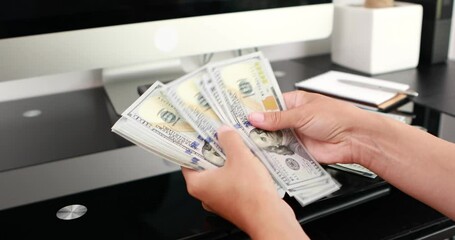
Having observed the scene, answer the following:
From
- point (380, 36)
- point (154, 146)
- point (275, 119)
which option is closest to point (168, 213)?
point (154, 146)

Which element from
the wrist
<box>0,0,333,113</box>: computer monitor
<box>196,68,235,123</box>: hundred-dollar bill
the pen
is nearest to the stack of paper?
the pen

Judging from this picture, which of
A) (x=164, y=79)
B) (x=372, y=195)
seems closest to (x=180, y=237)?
(x=372, y=195)

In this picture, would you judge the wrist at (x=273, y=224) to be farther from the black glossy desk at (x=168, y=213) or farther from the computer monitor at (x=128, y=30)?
the computer monitor at (x=128, y=30)

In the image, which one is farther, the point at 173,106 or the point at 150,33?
the point at 150,33

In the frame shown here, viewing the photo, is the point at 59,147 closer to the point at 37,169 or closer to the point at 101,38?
the point at 37,169

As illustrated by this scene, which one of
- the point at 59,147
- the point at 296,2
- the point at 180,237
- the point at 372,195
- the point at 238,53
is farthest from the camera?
the point at 238,53

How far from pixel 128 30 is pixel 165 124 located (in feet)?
0.92

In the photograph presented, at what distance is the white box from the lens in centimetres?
110

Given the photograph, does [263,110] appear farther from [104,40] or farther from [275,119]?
[104,40]

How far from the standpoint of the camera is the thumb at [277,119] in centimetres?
66

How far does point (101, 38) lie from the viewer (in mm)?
827

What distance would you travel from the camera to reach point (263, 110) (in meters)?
0.71

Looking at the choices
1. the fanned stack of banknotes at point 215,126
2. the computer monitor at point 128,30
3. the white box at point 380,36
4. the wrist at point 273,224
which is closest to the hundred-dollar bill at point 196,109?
the fanned stack of banknotes at point 215,126

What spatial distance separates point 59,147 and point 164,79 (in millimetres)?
331
